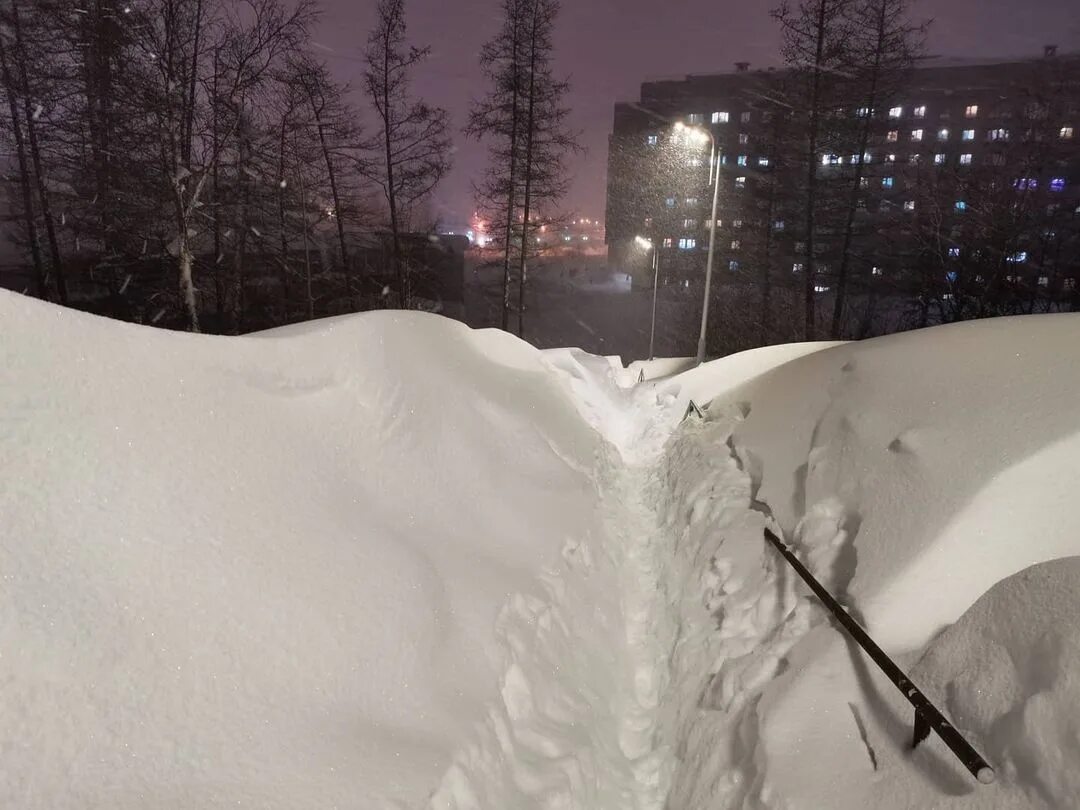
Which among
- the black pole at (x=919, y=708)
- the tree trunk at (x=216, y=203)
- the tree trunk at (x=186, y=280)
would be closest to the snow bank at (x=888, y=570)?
the black pole at (x=919, y=708)

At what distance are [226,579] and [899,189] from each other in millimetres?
26505

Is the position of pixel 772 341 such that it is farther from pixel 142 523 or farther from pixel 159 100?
pixel 142 523

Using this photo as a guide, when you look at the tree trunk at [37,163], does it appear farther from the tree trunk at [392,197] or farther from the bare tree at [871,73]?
the bare tree at [871,73]

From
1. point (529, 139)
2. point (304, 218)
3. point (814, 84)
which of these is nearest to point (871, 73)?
point (814, 84)

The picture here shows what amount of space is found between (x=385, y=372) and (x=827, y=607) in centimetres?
418

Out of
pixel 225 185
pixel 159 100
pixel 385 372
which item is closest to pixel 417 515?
pixel 385 372

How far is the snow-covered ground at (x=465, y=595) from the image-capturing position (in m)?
2.40

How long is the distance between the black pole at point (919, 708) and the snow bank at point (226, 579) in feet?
7.01

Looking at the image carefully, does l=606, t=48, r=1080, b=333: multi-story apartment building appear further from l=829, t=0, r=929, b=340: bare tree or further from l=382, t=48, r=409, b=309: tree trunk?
l=382, t=48, r=409, b=309: tree trunk

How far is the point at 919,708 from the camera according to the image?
279 cm

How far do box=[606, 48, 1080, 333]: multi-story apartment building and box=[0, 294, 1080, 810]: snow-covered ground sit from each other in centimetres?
1137

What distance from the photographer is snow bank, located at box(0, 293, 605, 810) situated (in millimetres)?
2246

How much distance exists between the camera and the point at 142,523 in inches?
113

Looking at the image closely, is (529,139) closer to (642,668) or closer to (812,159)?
(812,159)
